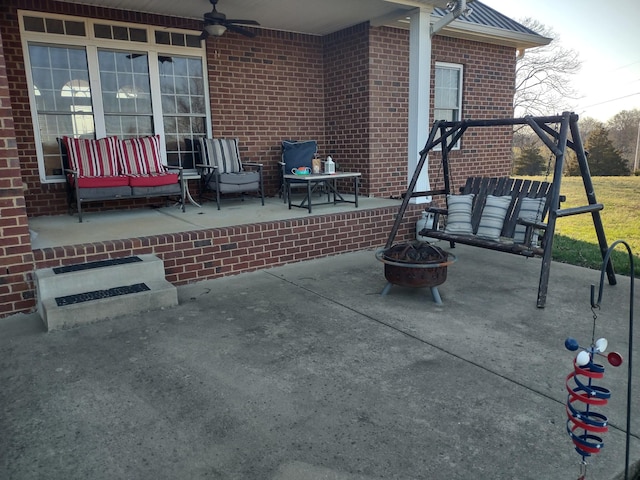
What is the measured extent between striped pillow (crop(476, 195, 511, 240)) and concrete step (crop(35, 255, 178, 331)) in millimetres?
2829

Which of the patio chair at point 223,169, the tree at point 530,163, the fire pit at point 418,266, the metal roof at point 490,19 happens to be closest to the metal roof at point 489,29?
the metal roof at point 490,19

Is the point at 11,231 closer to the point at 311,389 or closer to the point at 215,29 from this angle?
the point at 311,389

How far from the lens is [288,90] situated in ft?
23.7

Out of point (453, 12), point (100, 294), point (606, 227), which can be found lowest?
point (606, 227)

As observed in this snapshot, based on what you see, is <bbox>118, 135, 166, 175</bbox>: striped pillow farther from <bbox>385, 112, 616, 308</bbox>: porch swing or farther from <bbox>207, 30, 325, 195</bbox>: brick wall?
<bbox>385, 112, 616, 308</bbox>: porch swing

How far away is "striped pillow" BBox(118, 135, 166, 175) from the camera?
574cm

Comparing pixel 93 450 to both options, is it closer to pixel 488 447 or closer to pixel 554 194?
pixel 488 447

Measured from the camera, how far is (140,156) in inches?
231

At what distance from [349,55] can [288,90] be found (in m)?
1.05

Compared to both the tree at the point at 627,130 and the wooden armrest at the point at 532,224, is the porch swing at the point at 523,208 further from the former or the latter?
the tree at the point at 627,130

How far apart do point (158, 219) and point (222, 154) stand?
1615 mm

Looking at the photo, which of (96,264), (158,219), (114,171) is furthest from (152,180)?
(96,264)

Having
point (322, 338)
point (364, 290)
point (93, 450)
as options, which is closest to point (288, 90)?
point (364, 290)

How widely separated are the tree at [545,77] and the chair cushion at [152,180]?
68.3 ft
